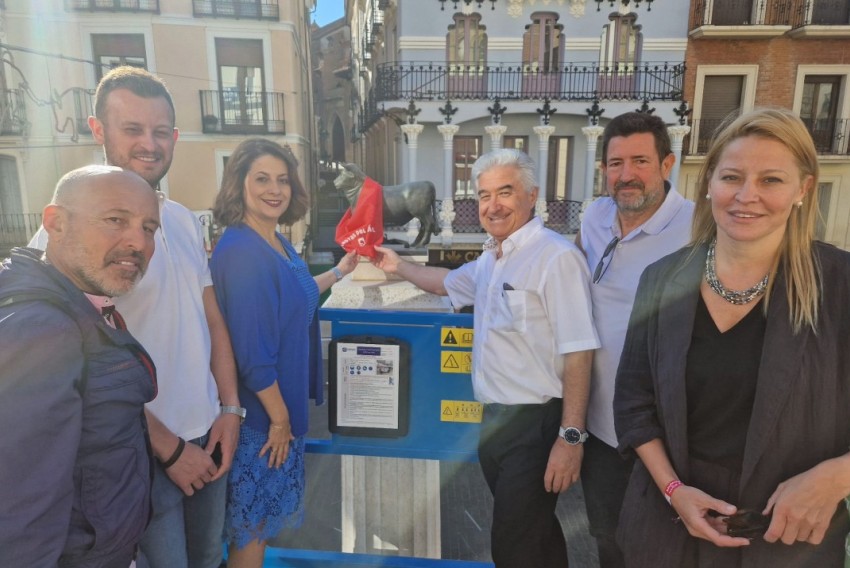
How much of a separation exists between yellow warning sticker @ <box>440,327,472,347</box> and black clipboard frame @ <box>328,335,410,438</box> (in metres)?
0.18

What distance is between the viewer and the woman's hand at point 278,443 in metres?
2.03

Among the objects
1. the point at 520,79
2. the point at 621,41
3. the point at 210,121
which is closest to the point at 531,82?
the point at 520,79

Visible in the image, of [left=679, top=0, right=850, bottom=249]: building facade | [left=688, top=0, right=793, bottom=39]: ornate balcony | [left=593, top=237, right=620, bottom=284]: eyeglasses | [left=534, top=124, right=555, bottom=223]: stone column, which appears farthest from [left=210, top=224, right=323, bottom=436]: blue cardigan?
[left=688, top=0, right=793, bottom=39]: ornate balcony

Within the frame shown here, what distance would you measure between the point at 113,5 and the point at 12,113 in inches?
160

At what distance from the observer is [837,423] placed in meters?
1.34

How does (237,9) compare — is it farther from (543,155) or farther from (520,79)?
(543,155)

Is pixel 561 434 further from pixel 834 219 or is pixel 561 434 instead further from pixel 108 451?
pixel 834 219

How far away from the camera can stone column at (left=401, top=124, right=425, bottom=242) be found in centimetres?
1336

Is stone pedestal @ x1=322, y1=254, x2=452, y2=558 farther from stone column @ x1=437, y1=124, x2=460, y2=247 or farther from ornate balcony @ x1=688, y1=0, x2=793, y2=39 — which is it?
ornate balcony @ x1=688, y1=0, x2=793, y2=39

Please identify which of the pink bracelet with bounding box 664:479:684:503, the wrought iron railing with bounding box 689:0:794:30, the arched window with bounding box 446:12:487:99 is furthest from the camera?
the wrought iron railing with bounding box 689:0:794:30

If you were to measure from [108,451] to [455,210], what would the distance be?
43.6 feet

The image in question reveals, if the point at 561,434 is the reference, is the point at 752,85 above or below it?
above

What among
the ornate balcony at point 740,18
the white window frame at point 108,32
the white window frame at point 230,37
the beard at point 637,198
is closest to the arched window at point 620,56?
the ornate balcony at point 740,18

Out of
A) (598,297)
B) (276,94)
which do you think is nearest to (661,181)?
(598,297)
